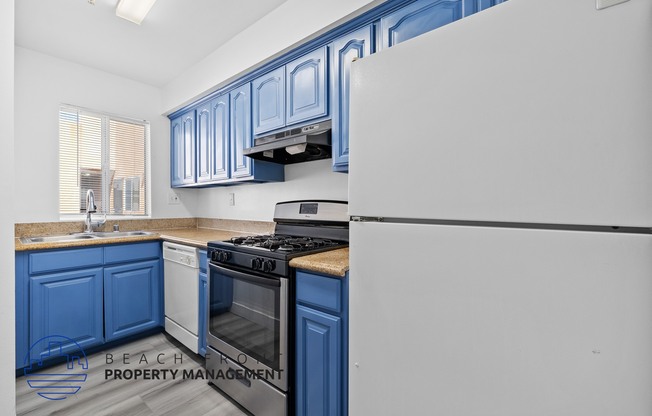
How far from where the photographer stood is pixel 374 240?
879 millimetres

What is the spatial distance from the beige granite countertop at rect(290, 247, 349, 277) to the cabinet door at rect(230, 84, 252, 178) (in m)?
1.11

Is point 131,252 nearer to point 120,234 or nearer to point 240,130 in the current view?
point 120,234

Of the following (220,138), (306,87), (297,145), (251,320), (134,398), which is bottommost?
(134,398)

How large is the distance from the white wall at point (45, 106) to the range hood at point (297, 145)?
1866 mm

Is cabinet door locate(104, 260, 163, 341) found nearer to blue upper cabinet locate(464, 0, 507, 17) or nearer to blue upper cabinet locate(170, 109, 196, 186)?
blue upper cabinet locate(170, 109, 196, 186)

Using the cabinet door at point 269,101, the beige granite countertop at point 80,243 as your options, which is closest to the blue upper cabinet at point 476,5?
the cabinet door at point 269,101

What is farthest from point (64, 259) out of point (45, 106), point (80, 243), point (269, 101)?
point (269, 101)

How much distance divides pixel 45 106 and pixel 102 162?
0.61 meters

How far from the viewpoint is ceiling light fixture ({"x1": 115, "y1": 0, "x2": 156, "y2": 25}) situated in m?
1.87

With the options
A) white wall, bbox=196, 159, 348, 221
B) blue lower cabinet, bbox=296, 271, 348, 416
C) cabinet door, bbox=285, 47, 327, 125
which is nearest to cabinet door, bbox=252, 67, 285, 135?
cabinet door, bbox=285, 47, 327, 125

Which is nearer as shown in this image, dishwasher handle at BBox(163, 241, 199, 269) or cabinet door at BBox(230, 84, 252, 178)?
dishwasher handle at BBox(163, 241, 199, 269)

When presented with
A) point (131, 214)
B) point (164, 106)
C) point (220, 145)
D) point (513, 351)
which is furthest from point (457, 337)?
point (164, 106)

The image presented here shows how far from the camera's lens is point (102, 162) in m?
2.90

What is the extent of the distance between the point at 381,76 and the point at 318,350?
1.16 m
